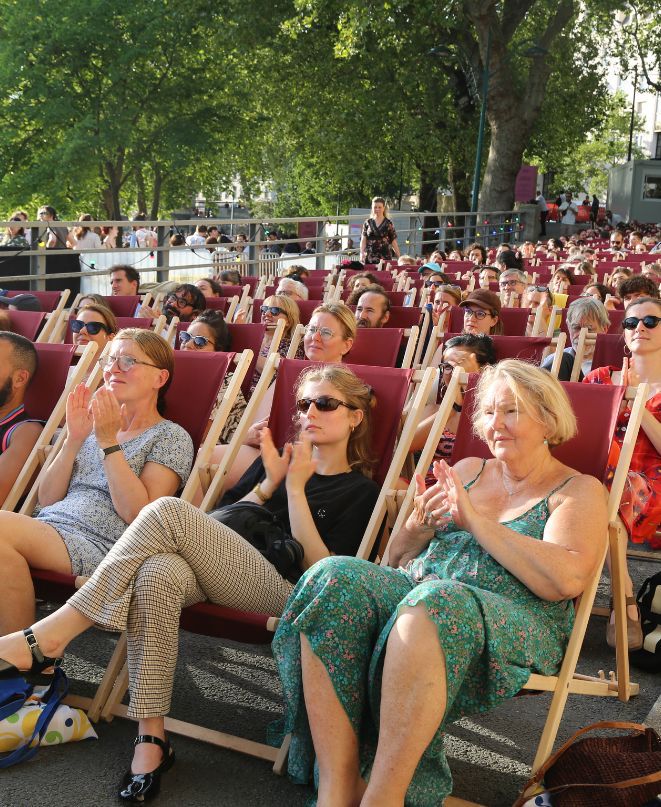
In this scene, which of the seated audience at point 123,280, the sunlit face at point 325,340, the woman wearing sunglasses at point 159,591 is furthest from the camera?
the seated audience at point 123,280

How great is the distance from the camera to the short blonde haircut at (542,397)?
10.9 feet

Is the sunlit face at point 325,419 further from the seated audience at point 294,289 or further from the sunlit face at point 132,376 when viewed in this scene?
the seated audience at point 294,289

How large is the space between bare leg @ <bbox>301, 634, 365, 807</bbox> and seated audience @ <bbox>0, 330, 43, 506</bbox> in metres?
2.09

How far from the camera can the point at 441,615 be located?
275 cm

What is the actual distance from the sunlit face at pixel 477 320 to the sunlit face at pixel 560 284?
8.90ft

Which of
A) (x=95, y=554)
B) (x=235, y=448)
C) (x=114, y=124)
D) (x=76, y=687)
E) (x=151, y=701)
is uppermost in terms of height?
(x=114, y=124)

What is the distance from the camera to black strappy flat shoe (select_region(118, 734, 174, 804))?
302cm

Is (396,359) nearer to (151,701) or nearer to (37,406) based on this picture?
(37,406)

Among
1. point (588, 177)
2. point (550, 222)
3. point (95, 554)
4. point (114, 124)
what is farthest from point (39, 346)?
point (588, 177)

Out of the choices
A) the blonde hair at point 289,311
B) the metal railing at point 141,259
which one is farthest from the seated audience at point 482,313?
the metal railing at point 141,259

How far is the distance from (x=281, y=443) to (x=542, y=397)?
1.49 meters

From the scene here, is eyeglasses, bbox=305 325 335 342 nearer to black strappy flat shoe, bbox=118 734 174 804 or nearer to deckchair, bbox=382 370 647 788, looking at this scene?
deckchair, bbox=382 370 647 788

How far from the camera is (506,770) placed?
3.28 m

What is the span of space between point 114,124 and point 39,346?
24357 mm
